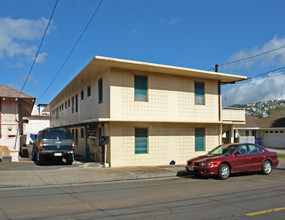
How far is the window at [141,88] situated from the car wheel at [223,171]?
611cm

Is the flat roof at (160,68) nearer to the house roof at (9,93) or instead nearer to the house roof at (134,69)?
the house roof at (134,69)

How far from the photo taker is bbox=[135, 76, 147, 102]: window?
15.7 m

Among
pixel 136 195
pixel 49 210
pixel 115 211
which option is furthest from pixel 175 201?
pixel 49 210

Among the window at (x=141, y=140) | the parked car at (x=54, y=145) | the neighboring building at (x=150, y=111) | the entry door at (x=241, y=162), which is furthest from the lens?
the window at (x=141, y=140)

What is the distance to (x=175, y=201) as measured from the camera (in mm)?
7543

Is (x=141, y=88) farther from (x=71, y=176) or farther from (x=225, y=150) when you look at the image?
(x=71, y=176)

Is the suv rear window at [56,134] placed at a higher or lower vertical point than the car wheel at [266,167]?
higher

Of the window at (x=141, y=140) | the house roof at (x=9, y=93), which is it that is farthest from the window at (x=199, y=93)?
the house roof at (x=9, y=93)

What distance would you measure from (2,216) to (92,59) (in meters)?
9.01

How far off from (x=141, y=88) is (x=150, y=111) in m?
1.40

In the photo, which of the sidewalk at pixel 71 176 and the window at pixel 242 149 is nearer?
the sidewalk at pixel 71 176

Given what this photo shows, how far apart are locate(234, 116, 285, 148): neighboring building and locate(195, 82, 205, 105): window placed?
740 inches

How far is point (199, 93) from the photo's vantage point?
1809 centimetres

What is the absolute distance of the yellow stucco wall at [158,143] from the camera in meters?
15.0
